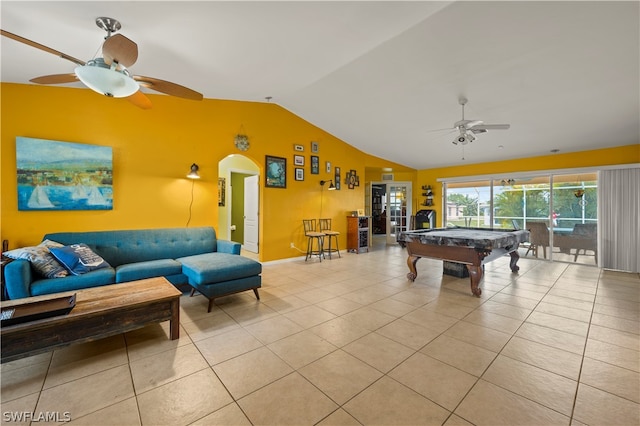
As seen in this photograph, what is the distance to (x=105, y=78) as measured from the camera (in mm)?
1982

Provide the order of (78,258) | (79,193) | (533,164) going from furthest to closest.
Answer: (533,164), (79,193), (78,258)

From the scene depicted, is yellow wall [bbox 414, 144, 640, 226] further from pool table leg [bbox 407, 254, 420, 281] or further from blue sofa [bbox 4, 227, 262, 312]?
blue sofa [bbox 4, 227, 262, 312]

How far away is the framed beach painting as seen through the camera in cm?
304

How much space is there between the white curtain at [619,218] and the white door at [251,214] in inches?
273

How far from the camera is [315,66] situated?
3471 mm

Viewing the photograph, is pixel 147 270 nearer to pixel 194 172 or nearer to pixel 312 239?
pixel 194 172

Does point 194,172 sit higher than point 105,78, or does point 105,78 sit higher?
point 105,78

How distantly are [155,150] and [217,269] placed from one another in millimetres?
2266

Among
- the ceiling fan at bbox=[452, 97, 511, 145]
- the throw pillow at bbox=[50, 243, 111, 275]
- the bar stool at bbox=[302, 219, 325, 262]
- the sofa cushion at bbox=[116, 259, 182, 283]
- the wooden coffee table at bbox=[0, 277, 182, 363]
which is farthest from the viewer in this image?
the bar stool at bbox=[302, 219, 325, 262]

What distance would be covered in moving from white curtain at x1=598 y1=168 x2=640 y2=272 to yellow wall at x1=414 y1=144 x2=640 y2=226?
0.36 metres

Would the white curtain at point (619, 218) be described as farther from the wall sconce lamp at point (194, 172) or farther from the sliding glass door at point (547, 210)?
the wall sconce lamp at point (194, 172)

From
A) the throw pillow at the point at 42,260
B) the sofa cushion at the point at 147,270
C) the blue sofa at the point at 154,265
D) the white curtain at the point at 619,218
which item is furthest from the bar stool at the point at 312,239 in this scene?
the white curtain at the point at 619,218

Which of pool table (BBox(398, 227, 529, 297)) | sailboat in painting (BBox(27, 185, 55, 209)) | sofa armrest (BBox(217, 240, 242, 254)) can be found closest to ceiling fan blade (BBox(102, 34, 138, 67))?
sailboat in painting (BBox(27, 185, 55, 209))

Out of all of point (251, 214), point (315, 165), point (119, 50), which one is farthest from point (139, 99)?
point (315, 165)
